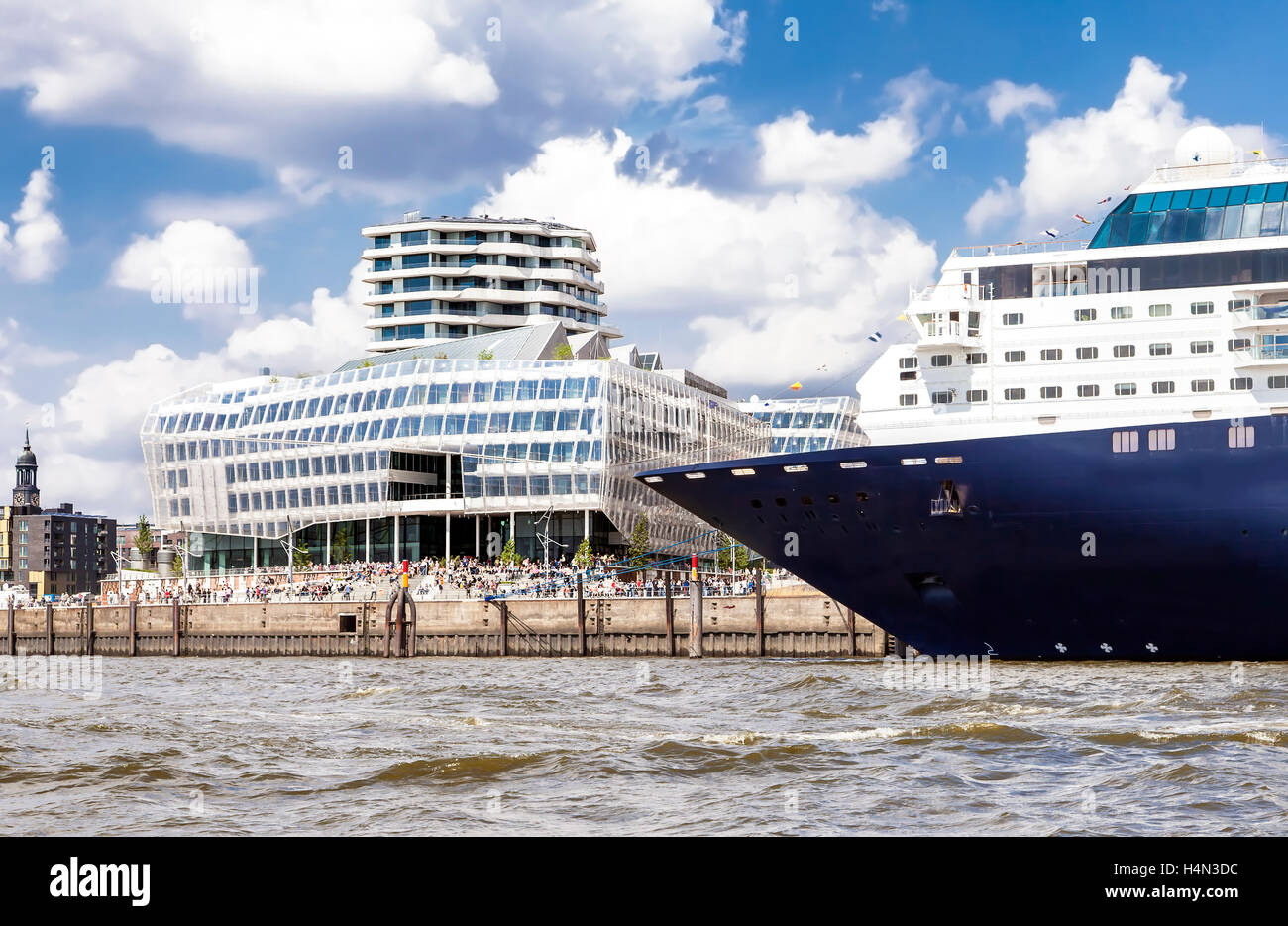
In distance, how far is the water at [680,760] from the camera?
14109mm

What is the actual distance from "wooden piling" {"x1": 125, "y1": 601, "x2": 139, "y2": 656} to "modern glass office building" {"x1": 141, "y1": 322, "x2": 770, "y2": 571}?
17995mm

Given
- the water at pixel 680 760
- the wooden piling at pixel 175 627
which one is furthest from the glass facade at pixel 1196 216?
the wooden piling at pixel 175 627

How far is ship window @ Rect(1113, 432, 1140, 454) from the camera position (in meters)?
33.2

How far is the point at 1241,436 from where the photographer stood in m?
32.3

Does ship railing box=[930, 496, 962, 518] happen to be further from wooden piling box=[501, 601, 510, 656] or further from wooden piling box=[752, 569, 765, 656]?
wooden piling box=[501, 601, 510, 656]

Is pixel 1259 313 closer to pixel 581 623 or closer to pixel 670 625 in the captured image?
pixel 670 625

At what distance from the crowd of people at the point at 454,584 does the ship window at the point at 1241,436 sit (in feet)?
101

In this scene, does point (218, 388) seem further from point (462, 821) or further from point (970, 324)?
point (462, 821)

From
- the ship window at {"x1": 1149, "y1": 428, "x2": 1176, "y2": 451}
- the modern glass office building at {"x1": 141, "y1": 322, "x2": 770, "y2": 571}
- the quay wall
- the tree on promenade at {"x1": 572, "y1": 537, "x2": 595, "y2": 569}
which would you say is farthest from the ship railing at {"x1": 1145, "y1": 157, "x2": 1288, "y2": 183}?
the modern glass office building at {"x1": 141, "y1": 322, "x2": 770, "y2": 571}

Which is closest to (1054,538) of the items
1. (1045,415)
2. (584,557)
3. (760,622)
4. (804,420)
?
(1045,415)

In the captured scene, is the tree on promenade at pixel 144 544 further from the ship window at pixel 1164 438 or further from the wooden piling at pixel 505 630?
the ship window at pixel 1164 438

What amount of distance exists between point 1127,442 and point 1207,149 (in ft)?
45.7

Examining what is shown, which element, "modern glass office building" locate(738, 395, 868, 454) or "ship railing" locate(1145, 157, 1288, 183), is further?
"modern glass office building" locate(738, 395, 868, 454)
